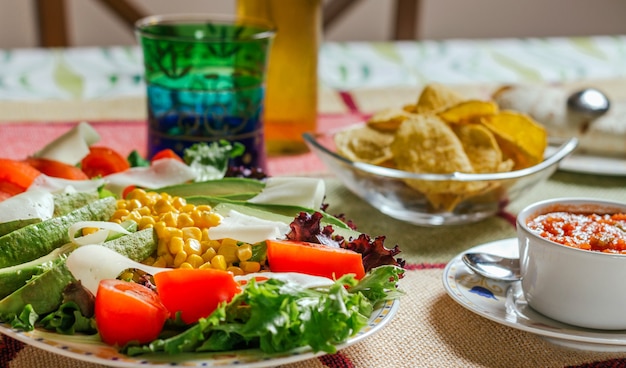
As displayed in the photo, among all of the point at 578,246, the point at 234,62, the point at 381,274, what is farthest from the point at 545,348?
the point at 234,62

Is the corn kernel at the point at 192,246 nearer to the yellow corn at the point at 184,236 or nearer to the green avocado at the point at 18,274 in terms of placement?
the yellow corn at the point at 184,236

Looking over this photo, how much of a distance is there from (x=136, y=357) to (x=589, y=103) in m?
1.44

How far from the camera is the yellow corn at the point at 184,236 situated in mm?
1108

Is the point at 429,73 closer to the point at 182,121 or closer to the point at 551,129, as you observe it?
the point at 551,129

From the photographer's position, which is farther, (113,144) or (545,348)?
(113,144)

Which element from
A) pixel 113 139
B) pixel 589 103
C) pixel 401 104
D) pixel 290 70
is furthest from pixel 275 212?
pixel 401 104

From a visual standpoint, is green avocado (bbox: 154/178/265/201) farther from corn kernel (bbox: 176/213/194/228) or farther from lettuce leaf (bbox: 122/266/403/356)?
lettuce leaf (bbox: 122/266/403/356)

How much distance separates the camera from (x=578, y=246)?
1158 millimetres

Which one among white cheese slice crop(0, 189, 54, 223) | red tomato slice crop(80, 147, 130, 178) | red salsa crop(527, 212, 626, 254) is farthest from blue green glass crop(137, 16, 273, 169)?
red salsa crop(527, 212, 626, 254)

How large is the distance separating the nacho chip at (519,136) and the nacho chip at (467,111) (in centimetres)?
3

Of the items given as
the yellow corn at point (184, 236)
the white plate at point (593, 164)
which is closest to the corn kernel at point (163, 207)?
the yellow corn at point (184, 236)

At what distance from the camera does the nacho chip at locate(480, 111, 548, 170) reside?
1624 millimetres

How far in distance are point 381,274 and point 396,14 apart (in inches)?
150

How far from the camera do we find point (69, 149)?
5.06 ft
